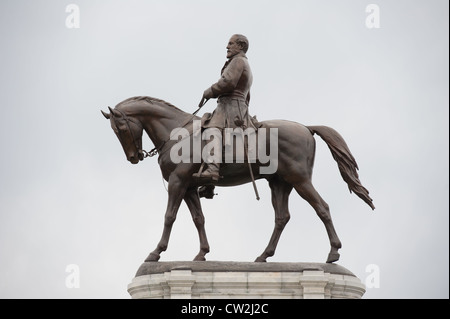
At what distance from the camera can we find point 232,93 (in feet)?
83.0

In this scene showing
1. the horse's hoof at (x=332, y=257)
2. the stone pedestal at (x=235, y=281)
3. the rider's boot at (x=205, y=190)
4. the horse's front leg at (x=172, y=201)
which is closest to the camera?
the stone pedestal at (x=235, y=281)

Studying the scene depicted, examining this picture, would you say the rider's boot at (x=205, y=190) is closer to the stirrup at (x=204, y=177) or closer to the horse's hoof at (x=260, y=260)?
the stirrup at (x=204, y=177)

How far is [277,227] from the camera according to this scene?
25219 millimetres

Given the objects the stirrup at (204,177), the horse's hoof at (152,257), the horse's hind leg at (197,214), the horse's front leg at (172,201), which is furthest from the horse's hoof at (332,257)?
the horse's hoof at (152,257)

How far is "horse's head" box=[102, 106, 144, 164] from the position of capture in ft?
82.5

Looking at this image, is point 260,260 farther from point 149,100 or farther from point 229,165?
point 149,100

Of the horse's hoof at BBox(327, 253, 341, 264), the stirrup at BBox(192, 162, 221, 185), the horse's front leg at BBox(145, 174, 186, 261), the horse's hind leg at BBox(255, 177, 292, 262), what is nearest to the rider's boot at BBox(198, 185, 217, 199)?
the stirrup at BBox(192, 162, 221, 185)

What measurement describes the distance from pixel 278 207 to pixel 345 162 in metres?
Result: 1.76

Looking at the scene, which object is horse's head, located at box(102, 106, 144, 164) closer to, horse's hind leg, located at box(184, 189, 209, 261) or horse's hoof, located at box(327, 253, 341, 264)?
horse's hind leg, located at box(184, 189, 209, 261)

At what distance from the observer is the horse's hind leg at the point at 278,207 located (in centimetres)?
2520

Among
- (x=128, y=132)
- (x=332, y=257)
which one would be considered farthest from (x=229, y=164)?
(x=332, y=257)
